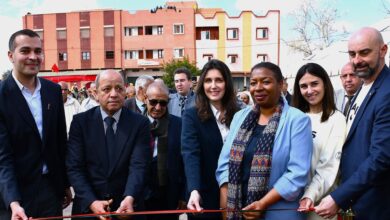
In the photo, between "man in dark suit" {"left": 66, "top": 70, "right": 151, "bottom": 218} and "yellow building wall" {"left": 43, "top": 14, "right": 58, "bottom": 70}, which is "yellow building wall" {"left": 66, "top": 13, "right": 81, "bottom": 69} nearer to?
"yellow building wall" {"left": 43, "top": 14, "right": 58, "bottom": 70}

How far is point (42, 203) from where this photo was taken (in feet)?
10.5

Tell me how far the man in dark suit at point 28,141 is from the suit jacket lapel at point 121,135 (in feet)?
1.77

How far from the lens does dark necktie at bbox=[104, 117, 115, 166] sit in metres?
3.18

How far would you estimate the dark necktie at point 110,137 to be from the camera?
3180mm

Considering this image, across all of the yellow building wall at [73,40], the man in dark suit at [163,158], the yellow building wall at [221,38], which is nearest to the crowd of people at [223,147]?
the man in dark suit at [163,158]

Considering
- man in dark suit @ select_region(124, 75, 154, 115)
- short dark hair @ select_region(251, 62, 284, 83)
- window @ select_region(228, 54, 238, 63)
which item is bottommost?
man in dark suit @ select_region(124, 75, 154, 115)

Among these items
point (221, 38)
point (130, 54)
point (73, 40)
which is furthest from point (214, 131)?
point (73, 40)

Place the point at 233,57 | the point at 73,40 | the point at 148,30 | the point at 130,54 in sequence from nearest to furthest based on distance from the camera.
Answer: the point at 233,57, the point at 148,30, the point at 130,54, the point at 73,40

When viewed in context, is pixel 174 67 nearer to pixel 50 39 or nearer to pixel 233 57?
pixel 233 57

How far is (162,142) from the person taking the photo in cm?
393

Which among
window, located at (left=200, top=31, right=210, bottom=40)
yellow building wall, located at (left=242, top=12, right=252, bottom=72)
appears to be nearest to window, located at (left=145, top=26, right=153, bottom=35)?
window, located at (left=200, top=31, right=210, bottom=40)

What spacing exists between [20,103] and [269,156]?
6.39 feet

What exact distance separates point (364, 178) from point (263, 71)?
1010 millimetres

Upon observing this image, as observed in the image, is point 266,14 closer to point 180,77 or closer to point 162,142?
point 180,77
